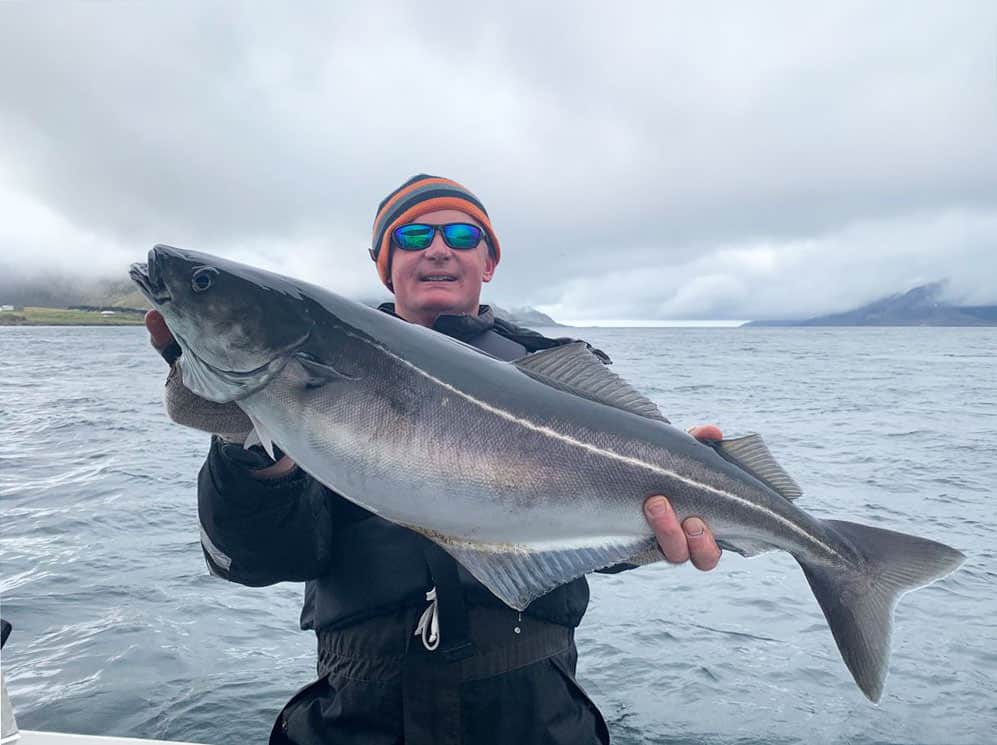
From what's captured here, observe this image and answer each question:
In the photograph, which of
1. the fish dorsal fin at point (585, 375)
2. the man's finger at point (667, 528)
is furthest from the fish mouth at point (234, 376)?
the man's finger at point (667, 528)

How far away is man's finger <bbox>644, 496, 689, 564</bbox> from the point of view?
2.98 m

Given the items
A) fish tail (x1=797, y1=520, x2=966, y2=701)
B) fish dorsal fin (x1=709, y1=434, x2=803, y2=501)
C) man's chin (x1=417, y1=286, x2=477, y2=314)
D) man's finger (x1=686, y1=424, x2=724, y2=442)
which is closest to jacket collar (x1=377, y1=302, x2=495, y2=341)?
man's chin (x1=417, y1=286, x2=477, y2=314)

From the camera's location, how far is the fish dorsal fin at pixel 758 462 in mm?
3277

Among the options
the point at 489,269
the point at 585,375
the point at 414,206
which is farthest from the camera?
the point at 489,269

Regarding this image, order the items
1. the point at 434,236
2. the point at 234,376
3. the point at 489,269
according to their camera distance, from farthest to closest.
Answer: the point at 489,269 < the point at 434,236 < the point at 234,376

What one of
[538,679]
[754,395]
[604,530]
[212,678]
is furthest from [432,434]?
[754,395]

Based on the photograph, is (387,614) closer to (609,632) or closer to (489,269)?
(489,269)

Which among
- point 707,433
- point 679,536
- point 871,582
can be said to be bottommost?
point 871,582

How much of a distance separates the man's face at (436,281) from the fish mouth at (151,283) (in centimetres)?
181

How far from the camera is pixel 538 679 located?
3.29m

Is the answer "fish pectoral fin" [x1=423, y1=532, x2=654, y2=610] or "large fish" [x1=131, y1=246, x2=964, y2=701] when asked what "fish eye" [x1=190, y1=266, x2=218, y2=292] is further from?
"fish pectoral fin" [x1=423, y1=532, x2=654, y2=610]

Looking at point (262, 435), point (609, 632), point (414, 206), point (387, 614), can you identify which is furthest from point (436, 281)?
point (609, 632)

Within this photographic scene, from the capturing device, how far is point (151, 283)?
2.73 m

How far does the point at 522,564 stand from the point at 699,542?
80 cm
